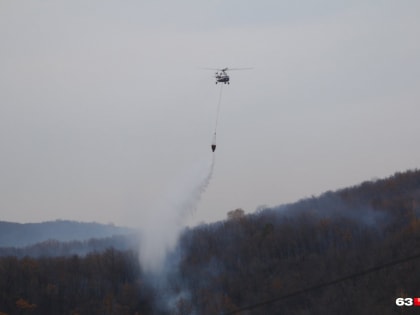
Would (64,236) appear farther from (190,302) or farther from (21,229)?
(190,302)

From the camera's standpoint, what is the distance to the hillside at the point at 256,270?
9888 cm

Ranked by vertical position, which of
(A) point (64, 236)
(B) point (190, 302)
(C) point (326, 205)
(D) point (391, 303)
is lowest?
(D) point (391, 303)

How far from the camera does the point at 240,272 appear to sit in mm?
119625

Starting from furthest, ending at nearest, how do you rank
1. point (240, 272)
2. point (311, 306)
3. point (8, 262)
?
point (8, 262)
point (240, 272)
point (311, 306)

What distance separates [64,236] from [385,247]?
93.5m

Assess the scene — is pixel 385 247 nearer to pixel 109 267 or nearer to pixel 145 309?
pixel 145 309

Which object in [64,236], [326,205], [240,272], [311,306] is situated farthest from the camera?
[64,236]

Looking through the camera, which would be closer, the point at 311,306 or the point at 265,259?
the point at 311,306

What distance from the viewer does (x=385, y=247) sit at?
115 m

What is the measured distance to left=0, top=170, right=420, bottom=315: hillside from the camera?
98875mm

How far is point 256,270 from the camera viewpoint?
118938 mm

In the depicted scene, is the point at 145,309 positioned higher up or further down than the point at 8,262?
further down

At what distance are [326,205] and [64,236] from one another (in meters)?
70.4

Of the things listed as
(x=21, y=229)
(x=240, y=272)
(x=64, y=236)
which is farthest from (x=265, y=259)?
(x=21, y=229)
